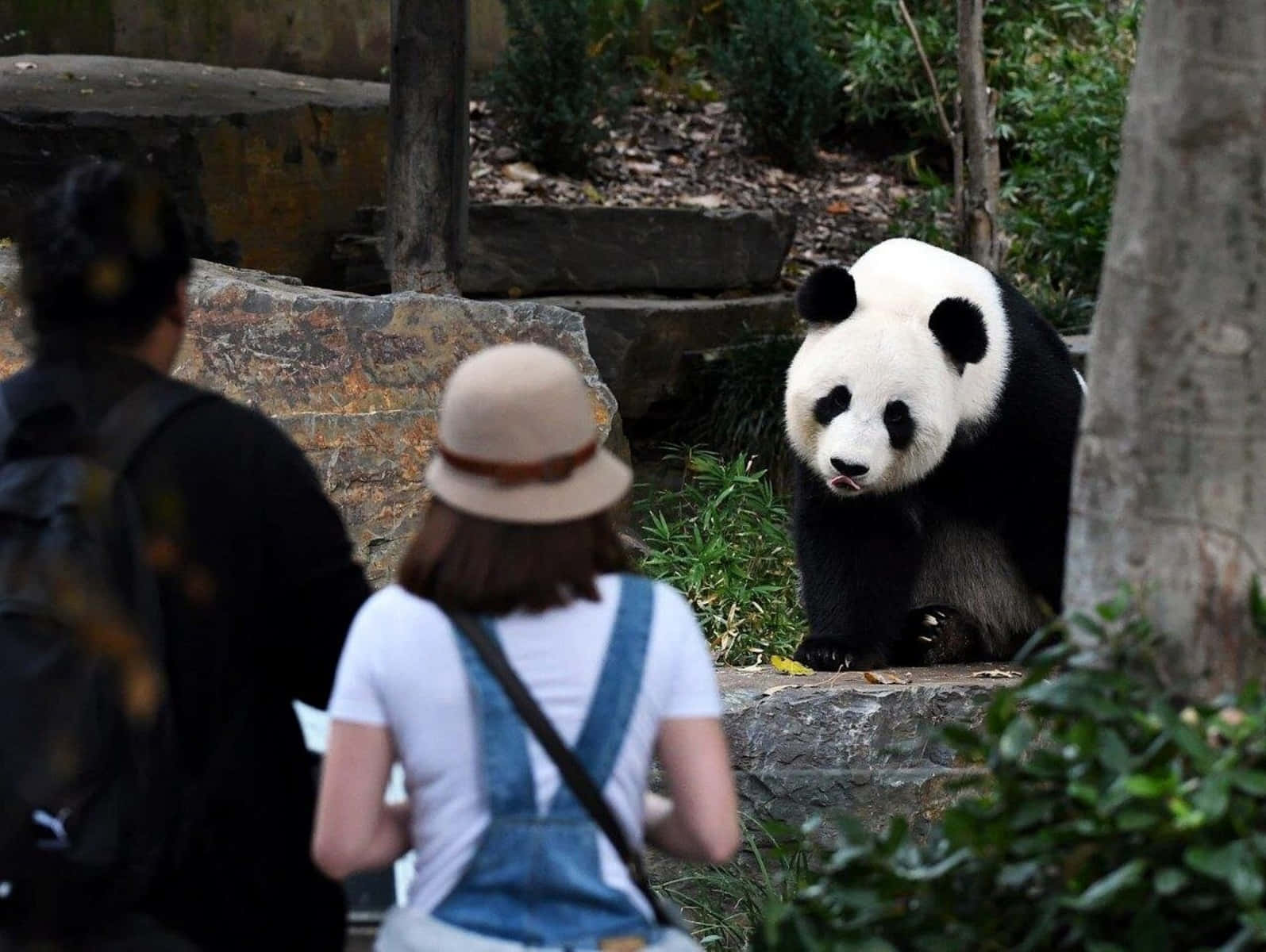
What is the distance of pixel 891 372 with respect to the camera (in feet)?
15.5

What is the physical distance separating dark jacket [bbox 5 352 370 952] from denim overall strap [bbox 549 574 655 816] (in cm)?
42

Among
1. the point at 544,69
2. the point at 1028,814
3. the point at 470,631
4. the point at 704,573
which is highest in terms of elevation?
the point at 544,69

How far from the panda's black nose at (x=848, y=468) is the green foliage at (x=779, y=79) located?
19.1 ft

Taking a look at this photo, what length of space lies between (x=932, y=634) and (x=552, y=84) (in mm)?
5254

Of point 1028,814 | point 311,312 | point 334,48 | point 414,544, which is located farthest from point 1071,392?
point 334,48

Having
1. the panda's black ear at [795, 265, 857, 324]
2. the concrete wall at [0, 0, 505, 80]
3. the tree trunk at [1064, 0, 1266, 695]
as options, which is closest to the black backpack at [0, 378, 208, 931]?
the tree trunk at [1064, 0, 1266, 695]

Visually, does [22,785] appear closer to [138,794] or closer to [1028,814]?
[138,794]

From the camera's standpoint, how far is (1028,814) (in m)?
2.16

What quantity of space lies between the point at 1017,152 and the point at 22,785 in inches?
385

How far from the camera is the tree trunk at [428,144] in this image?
250 inches

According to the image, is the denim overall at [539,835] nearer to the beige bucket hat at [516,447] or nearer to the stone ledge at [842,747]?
the beige bucket hat at [516,447]

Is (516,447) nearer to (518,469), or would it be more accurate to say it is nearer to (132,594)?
(518,469)

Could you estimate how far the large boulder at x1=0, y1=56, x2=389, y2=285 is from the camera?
720 cm

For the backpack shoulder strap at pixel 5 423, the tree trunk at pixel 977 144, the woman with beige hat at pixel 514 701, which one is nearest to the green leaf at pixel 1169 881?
the woman with beige hat at pixel 514 701
